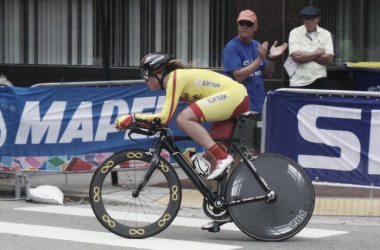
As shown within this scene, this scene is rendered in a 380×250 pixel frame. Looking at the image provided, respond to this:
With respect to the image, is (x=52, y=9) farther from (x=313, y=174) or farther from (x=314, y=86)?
(x=313, y=174)

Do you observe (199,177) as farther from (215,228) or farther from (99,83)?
(99,83)

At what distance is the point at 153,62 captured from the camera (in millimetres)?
8008

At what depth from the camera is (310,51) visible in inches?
470

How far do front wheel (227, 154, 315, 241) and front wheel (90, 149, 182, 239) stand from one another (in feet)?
1.65

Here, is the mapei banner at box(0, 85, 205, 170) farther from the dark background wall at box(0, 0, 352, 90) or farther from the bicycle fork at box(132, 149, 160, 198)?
the bicycle fork at box(132, 149, 160, 198)

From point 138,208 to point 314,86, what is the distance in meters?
4.65

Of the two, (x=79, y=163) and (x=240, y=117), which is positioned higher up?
(x=240, y=117)

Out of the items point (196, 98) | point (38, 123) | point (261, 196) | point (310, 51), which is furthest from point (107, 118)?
point (261, 196)

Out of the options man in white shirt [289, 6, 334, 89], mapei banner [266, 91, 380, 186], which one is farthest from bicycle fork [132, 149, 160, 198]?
man in white shirt [289, 6, 334, 89]

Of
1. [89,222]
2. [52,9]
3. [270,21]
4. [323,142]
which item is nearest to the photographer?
[89,222]

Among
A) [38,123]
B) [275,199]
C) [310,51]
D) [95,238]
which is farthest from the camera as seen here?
[310,51]

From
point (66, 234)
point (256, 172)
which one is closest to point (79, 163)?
point (66, 234)

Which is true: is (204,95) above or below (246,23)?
below

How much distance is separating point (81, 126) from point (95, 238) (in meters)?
3.07
